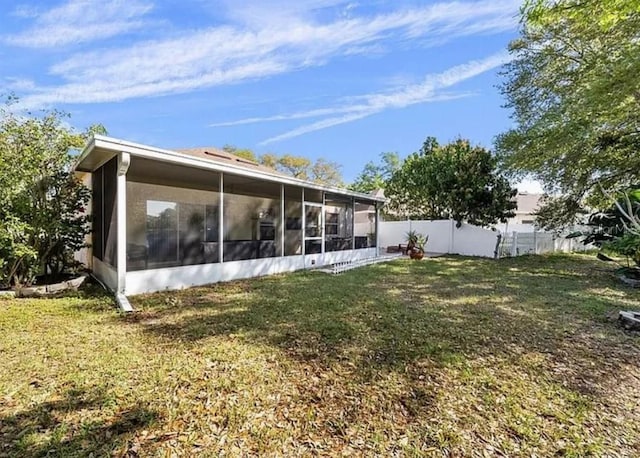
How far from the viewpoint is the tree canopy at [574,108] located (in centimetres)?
957

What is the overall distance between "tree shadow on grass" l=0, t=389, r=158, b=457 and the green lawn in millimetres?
12

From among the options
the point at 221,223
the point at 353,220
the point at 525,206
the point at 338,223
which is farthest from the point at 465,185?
the point at 525,206

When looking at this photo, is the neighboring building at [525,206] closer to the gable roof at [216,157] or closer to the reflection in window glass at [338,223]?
the reflection in window glass at [338,223]

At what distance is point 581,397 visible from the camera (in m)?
3.07

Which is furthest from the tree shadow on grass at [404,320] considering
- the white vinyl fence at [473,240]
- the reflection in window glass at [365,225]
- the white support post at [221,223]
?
the white vinyl fence at [473,240]

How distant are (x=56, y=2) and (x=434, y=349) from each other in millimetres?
10524

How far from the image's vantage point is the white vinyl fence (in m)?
15.4

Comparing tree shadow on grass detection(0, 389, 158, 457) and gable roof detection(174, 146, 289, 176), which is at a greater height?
gable roof detection(174, 146, 289, 176)

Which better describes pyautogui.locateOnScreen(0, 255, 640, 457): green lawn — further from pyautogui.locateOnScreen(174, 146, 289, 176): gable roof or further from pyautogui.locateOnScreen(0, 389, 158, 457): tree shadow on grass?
pyautogui.locateOnScreen(174, 146, 289, 176): gable roof

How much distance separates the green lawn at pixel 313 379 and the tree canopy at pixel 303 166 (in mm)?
32544

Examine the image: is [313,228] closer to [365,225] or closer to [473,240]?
[365,225]

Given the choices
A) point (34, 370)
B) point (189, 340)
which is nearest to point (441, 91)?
point (189, 340)

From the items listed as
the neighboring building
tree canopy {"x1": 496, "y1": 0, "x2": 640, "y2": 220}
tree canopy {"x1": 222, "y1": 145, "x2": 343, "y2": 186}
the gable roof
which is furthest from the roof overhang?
tree canopy {"x1": 222, "y1": 145, "x2": 343, "y2": 186}

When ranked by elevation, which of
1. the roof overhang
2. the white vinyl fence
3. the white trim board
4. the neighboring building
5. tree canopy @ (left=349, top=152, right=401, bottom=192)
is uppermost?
tree canopy @ (left=349, top=152, right=401, bottom=192)
